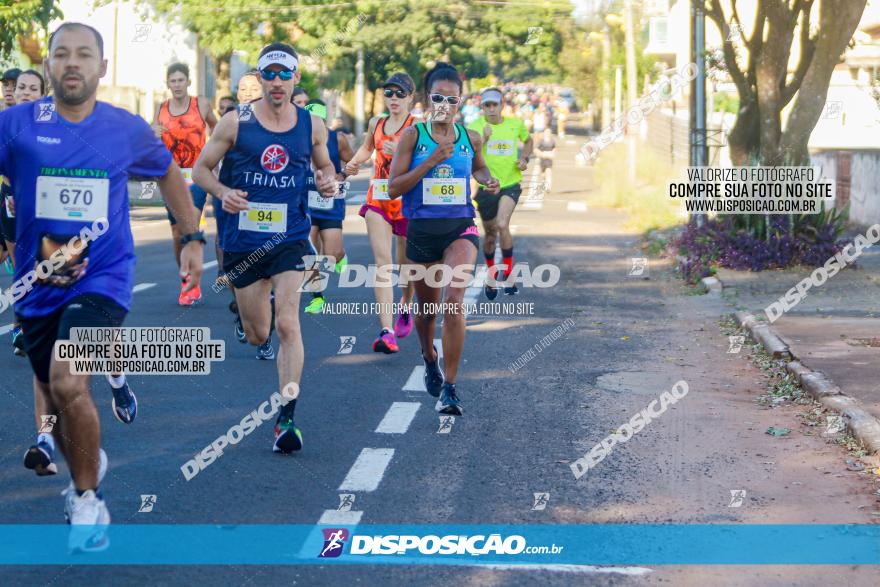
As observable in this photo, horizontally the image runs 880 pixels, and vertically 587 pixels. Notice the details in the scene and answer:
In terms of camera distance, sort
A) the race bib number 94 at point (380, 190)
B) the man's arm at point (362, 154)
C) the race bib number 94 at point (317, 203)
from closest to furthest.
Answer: the man's arm at point (362, 154), the race bib number 94 at point (380, 190), the race bib number 94 at point (317, 203)

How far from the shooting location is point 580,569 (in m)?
5.39

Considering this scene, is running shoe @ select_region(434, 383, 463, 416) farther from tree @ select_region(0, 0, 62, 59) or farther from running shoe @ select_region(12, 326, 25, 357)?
tree @ select_region(0, 0, 62, 59)

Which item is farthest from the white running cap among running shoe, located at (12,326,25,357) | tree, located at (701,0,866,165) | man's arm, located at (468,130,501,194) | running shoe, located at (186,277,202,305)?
tree, located at (701,0,866,165)

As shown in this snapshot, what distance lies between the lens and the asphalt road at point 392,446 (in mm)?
5980

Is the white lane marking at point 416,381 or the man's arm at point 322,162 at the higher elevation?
the man's arm at point 322,162

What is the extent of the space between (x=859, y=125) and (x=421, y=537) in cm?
4038

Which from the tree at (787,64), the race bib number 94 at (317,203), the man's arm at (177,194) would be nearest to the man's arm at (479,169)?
the man's arm at (177,194)

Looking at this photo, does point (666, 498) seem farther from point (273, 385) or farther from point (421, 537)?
point (273, 385)

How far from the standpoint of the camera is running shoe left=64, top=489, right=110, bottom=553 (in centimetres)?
545

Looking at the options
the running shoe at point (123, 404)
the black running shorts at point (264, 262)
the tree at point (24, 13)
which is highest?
the tree at point (24, 13)

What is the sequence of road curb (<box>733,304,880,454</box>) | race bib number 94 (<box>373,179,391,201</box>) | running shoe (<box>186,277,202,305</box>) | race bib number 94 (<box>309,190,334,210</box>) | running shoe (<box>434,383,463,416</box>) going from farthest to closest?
running shoe (<box>186,277,202,305</box>), race bib number 94 (<box>309,190,334,210</box>), race bib number 94 (<box>373,179,391,201</box>), running shoe (<box>434,383,463,416</box>), road curb (<box>733,304,880,454</box>)

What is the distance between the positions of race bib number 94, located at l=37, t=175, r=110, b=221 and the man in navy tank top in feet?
5.75

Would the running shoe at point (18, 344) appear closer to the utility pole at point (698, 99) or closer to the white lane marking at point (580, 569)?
the white lane marking at point (580, 569)

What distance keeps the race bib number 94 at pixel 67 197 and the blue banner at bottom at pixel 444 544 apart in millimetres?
1245
